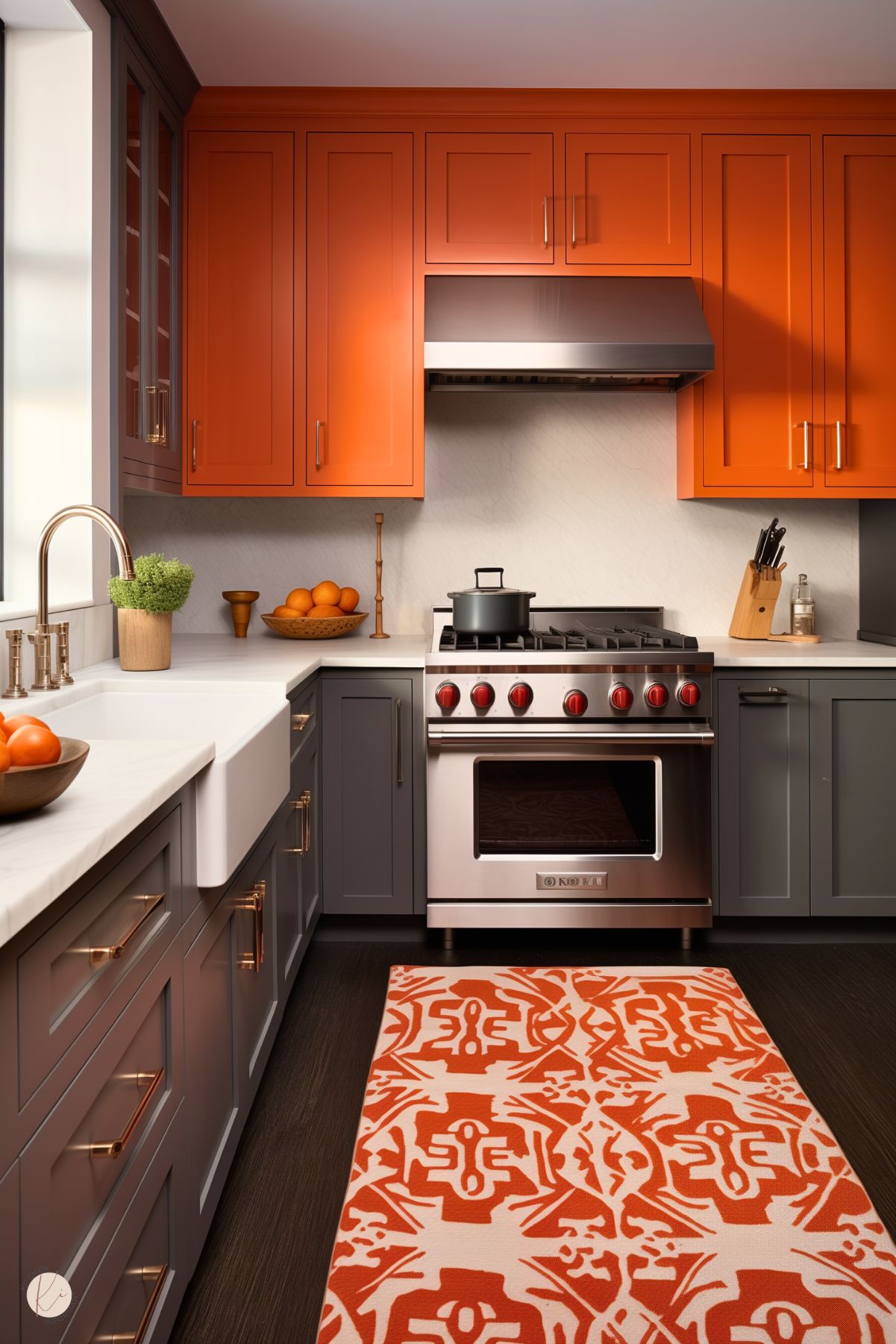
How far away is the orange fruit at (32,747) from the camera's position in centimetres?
110

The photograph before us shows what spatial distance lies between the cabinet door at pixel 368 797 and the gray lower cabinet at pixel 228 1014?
2.44ft

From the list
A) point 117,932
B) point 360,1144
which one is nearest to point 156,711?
point 360,1144

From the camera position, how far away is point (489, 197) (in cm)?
313

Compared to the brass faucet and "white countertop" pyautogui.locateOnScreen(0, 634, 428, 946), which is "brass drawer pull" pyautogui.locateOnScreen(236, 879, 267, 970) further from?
the brass faucet

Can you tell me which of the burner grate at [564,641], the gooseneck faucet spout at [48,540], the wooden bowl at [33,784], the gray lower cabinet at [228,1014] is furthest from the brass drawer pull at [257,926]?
the burner grate at [564,641]

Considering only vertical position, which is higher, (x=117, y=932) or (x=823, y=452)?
(x=823, y=452)

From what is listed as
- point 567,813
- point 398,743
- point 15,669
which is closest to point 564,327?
point 398,743

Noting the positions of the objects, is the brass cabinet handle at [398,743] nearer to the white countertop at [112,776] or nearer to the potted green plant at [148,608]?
the white countertop at [112,776]

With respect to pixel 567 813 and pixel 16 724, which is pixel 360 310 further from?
pixel 16 724

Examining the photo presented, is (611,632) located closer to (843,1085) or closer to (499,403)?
(499,403)

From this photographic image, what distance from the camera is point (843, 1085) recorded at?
214cm

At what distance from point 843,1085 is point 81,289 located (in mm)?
2480

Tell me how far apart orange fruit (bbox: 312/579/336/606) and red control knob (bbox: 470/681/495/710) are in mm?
745

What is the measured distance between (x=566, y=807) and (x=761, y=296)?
170 centimetres
